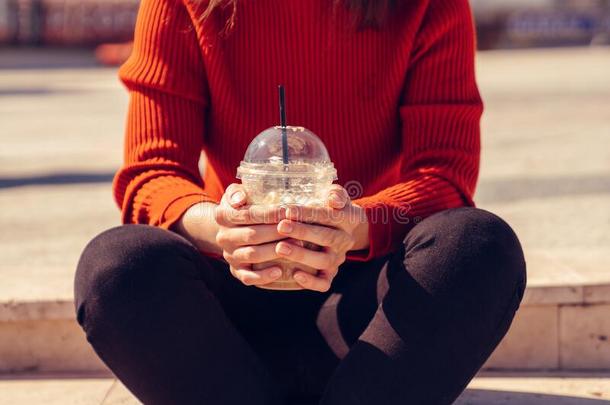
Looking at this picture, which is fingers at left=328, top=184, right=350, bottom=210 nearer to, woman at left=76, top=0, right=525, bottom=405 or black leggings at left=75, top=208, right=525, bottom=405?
woman at left=76, top=0, right=525, bottom=405

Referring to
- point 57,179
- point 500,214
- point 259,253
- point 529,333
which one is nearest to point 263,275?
point 259,253

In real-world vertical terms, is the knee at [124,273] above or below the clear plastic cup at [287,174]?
below

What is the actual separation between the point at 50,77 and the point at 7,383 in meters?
13.8

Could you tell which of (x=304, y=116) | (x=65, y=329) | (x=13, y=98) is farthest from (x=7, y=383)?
(x=13, y=98)

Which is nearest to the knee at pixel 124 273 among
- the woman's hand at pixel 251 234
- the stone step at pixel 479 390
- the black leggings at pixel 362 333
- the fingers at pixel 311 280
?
the black leggings at pixel 362 333

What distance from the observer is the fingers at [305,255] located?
1.85m

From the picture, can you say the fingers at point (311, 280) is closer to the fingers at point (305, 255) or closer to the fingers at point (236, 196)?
the fingers at point (305, 255)

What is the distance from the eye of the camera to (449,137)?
2.24 meters

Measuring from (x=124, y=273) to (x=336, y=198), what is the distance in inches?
16.6

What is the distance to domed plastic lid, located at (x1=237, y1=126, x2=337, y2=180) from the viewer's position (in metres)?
1.93

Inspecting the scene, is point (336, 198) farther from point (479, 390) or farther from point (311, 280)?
point (479, 390)

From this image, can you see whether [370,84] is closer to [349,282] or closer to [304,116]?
[304,116]

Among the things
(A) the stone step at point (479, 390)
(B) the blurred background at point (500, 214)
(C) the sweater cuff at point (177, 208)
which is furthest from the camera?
(B) the blurred background at point (500, 214)

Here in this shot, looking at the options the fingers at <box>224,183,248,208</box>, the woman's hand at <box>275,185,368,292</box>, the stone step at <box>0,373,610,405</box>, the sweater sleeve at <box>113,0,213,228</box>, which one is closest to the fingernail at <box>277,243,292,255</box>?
the woman's hand at <box>275,185,368,292</box>
